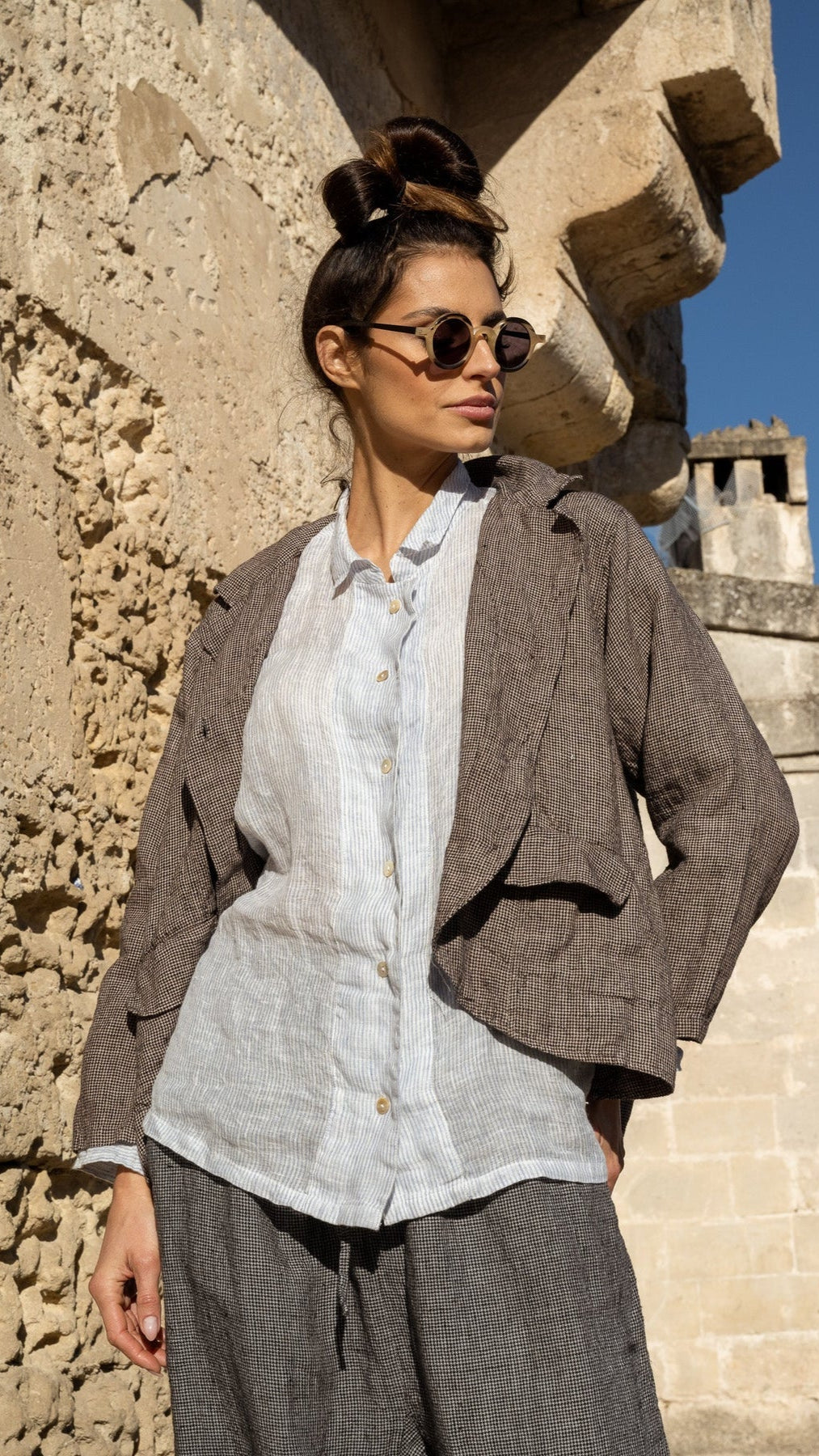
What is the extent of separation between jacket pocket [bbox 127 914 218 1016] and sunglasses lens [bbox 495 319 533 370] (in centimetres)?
72

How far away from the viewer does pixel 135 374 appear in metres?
2.55

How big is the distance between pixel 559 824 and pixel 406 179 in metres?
0.84

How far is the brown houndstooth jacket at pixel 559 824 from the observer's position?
145 cm

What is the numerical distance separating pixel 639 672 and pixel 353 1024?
1.54 feet

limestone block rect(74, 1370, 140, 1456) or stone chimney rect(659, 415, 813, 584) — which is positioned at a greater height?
stone chimney rect(659, 415, 813, 584)

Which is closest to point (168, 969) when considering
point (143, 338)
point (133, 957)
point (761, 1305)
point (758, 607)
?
point (133, 957)

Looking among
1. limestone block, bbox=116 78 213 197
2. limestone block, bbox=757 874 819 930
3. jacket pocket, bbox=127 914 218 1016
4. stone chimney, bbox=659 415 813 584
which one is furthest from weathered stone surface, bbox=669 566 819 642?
stone chimney, bbox=659 415 813 584

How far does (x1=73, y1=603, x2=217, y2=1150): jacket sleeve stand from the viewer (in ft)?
5.48

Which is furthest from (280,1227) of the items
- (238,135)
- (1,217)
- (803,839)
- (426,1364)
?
(803,839)

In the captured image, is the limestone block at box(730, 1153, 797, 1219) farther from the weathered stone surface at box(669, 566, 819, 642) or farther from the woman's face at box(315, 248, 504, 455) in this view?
the woman's face at box(315, 248, 504, 455)

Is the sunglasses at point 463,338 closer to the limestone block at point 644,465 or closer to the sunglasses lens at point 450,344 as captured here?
the sunglasses lens at point 450,344

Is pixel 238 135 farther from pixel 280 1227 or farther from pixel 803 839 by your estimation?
pixel 803 839

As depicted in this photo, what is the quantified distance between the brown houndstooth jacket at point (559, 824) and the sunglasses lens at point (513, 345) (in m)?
0.13

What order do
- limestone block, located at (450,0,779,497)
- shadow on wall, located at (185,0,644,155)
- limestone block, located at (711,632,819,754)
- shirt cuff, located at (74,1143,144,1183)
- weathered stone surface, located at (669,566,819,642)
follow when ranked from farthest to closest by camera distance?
weathered stone surface, located at (669,566,819,642) → limestone block, located at (711,632,819,754) → limestone block, located at (450,0,779,497) → shadow on wall, located at (185,0,644,155) → shirt cuff, located at (74,1143,144,1183)
